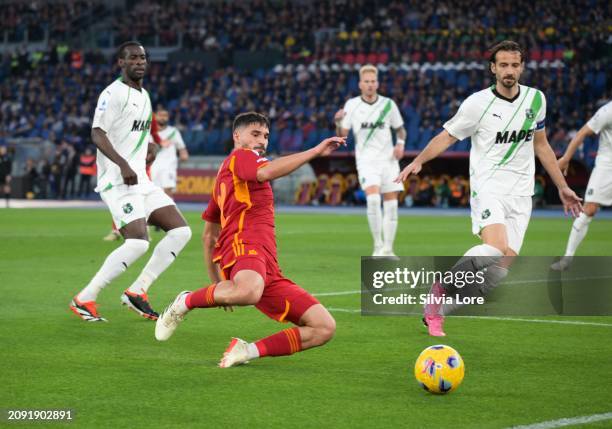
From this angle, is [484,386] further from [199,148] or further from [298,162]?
[199,148]

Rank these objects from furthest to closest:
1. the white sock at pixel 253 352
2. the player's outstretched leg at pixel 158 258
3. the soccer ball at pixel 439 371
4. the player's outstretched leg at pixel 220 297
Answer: the player's outstretched leg at pixel 158 258
the white sock at pixel 253 352
the player's outstretched leg at pixel 220 297
the soccer ball at pixel 439 371

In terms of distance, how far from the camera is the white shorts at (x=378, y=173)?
14.8m

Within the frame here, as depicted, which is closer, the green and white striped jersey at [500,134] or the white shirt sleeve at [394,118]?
the green and white striped jersey at [500,134]

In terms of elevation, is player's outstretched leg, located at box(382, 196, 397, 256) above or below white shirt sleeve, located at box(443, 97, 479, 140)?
below

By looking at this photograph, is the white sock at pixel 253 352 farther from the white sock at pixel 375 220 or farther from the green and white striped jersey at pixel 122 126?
the white sock at pixel 375 220

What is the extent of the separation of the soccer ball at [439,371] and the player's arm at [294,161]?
1.28 meters

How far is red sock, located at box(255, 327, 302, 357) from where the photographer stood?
6.43 metres

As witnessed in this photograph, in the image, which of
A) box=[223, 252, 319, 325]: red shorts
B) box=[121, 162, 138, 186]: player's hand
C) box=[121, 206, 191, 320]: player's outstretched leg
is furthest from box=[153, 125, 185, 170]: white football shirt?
box=[223, 252, 319, 325]: red shorts

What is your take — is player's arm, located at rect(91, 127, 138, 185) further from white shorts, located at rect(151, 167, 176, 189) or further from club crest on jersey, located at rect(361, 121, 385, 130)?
white shorts, located at rect(151, 167, 176, 189)

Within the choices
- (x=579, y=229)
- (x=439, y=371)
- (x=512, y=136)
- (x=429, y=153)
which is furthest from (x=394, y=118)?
(x=439, y=371)

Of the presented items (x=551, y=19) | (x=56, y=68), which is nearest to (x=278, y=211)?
(x=551, y=19)

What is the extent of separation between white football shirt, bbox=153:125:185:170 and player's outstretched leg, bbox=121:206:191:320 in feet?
37.4

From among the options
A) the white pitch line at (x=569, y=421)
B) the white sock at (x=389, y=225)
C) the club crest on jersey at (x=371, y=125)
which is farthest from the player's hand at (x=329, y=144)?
the club crest on jersey at (x=371, y=125)

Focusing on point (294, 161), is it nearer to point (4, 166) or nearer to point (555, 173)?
point (555, 173)
